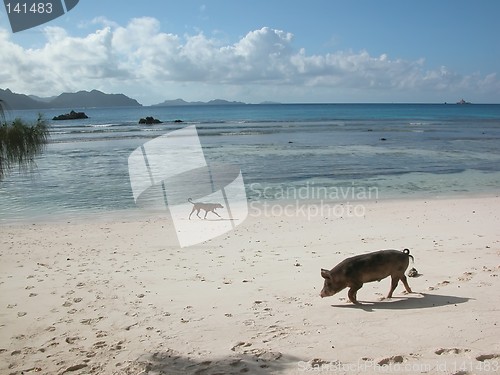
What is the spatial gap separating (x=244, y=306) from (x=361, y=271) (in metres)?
1.81

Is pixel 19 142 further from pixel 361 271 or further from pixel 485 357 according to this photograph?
pixel 485 357

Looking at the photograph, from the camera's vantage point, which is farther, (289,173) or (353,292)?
(289,173)

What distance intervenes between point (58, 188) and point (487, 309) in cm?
1874

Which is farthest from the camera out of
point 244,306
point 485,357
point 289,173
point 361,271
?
point 289,173

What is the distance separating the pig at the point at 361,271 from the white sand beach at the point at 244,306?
11.0 inches

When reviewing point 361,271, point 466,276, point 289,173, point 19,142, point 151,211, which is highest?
point 19,142

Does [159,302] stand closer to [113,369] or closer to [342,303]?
[113,369]

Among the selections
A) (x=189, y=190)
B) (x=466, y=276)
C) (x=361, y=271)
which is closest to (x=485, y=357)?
(x=361, y=271)

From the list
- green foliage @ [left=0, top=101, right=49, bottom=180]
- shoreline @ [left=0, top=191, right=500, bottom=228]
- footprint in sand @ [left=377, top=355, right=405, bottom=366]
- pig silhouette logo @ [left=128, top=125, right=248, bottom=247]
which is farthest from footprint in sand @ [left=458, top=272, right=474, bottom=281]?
shoreline @ [left=0, top=191, right=500, bottom=228]

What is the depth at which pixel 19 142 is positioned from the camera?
19.3ft

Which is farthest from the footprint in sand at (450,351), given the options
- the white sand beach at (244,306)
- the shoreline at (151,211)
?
the shoreline at (151,211)

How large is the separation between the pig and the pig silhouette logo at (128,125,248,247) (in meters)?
5.31

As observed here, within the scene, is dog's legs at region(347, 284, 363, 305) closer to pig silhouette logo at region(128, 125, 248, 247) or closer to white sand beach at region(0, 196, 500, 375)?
white sand beach at region(0, 196, 500, 375)

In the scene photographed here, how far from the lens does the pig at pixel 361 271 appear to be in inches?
253
